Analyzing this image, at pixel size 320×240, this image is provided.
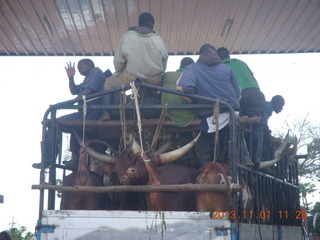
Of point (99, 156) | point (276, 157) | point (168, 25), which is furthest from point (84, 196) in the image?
point (168, 25)

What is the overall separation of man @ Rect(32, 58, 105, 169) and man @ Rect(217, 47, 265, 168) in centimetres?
178

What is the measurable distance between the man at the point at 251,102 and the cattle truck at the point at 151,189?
207mm

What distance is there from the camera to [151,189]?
194 inches

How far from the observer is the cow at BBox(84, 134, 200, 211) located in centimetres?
512

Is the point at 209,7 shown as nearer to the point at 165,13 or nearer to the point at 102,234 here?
the point at 165,13

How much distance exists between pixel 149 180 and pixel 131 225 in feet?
2.14

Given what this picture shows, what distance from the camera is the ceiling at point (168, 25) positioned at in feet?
24.6

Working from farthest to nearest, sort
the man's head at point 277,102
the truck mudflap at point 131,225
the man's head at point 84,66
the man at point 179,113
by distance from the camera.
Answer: the man's head at point 277,102 → the man's head at point 84,66 → the man at point 179,113 → the truck mudflap at point 131,225

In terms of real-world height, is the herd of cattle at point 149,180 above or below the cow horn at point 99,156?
below

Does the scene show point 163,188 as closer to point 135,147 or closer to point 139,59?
point 135,147

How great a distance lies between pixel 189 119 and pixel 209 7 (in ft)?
8.18

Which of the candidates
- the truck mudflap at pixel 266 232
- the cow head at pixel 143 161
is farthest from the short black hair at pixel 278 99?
the cow head at pixel 143 161

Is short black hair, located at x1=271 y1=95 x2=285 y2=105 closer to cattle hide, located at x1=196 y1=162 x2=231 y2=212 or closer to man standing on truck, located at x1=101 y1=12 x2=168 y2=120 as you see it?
man standing on truck, located at x1=101 y1=12 x2=168 y2=120
